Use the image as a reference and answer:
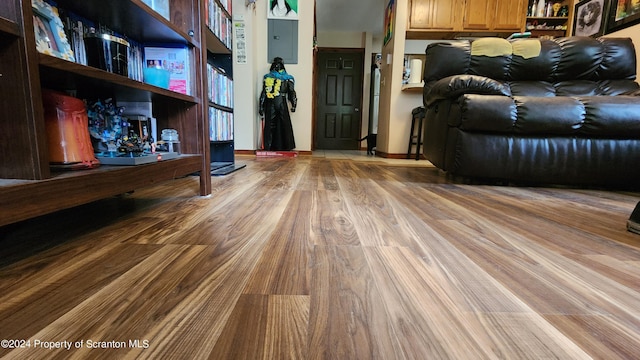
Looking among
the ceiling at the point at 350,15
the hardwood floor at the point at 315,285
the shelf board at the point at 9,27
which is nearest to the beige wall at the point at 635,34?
the hardwood floor at the point at 315,285

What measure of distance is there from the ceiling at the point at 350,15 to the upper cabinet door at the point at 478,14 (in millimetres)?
1258

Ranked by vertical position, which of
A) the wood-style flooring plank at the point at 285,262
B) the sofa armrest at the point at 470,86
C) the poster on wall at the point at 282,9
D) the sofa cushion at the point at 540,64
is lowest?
the wood-style flooring plank at the point at 285,262

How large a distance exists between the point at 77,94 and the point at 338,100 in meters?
5.39

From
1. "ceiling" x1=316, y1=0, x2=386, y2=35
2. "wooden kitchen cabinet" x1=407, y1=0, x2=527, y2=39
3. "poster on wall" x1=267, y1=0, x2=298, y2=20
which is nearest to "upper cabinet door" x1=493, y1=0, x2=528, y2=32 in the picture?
"wooden kitchen cabinet" x1=407, y1=0, x2=527, y2=39

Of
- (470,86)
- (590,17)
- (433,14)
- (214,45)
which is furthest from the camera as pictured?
(433,14)

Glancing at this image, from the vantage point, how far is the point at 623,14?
9.11ft

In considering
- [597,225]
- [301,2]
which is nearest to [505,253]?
[597,225]

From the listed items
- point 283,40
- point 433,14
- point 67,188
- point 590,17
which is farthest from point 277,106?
point 590,17

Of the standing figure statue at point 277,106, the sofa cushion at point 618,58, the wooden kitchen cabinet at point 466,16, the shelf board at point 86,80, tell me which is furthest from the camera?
the wooden kitchen cabinet at point 466,16

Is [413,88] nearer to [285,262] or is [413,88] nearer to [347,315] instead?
[285,262]

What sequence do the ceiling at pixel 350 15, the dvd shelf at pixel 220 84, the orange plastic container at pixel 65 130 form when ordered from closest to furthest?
the orange plastic container at pixel 65 130, the dvd shelf at pixel 220 84, the ceiling at pixel 350 15

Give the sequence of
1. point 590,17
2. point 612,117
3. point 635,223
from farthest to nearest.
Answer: point 590,17
point 612,117
point 635,223

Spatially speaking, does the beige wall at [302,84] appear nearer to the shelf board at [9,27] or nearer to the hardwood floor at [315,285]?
the hardwood floor at [315,285]

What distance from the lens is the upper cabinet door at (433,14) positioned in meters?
3.70
